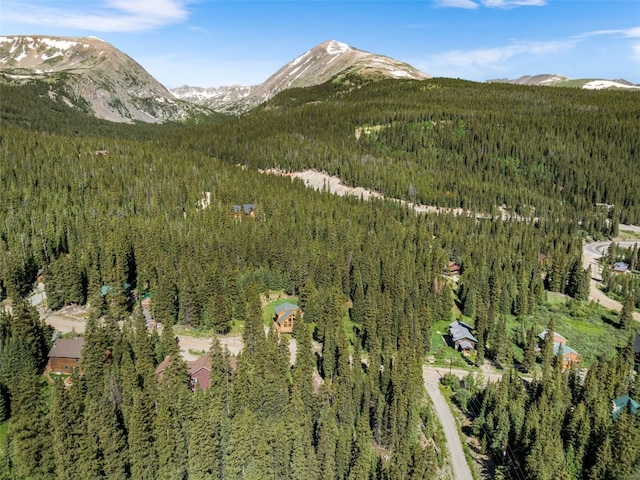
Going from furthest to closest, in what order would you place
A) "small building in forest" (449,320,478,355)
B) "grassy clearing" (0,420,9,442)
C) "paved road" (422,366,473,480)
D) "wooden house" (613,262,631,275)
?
1. "wooden house" (613,262,631,275)
2. "small building in forest" (449,320,478,355)
3. "paved road" (422,366,473,480)
4. "grassy clearing" (0,420,9,442)

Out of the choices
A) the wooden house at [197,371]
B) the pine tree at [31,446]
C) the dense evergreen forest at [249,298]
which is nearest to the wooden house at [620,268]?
the dense evergreen forest at [249,298]

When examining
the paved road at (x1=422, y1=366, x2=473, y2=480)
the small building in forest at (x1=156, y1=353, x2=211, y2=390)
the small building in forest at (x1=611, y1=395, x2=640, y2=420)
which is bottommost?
the paved road at (x1=422, y1=366, x2=473, y2=480)

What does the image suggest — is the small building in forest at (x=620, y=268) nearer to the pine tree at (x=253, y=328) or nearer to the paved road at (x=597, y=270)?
the paved road at (x=597, y=270)

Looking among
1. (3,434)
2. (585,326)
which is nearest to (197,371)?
(3,434)

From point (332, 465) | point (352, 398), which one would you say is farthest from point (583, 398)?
point (332, 465)

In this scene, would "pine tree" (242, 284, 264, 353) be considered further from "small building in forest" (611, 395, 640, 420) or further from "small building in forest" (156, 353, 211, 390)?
"small building in forest" (611, 395, 640, 420)

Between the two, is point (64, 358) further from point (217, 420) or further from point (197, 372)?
point (217, 420)

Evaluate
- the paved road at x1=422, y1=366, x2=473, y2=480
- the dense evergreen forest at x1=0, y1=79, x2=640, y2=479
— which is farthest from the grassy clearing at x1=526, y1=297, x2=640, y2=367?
the paved road at x1=422, y1=366, x2=473, y2=480
